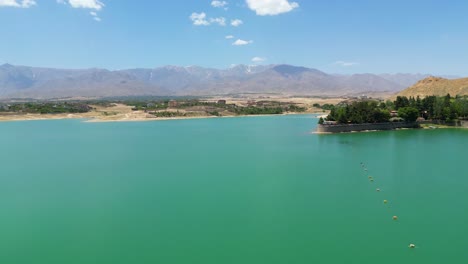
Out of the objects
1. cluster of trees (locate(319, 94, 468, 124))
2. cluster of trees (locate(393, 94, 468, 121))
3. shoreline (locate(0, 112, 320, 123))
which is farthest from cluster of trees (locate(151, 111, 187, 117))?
cluster of trees (locate(393, 94, 468, 121))

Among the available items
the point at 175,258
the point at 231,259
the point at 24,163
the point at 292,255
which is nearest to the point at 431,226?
the point at 292,255

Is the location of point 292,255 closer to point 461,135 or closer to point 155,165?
point 155,165

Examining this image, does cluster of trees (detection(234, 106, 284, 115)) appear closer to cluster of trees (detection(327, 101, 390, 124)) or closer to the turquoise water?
cluster of trees (detection(327, 101, 390, 124))

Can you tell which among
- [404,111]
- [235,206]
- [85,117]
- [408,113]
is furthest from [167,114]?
[235,206]

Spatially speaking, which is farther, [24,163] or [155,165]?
[24,163]

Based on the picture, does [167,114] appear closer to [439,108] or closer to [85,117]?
[85,117]

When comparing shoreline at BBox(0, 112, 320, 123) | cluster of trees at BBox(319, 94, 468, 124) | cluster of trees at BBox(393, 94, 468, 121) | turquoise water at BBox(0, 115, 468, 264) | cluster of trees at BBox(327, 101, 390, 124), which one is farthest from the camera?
shoreline at BBox(0, 112, 320, 123)
